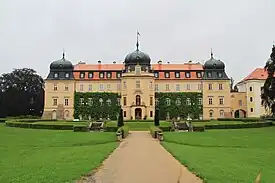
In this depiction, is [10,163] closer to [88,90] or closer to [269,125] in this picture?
[269,125]

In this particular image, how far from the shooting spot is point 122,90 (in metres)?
60.7

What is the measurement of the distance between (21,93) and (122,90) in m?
21.2

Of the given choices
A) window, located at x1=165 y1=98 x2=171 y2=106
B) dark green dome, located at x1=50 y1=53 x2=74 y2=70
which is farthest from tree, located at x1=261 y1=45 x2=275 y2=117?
dark green dome, located at x1=50 y1=53 x2=74 y2=70

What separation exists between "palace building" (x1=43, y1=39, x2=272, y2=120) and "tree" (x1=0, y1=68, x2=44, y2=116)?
23.7 ft

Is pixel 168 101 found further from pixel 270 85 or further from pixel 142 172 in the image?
pixel 142 172

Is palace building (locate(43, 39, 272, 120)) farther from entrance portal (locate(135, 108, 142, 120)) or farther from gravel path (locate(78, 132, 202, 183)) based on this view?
gravel path (locate(78, 132, 202, 183))

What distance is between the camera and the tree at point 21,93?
65312 mm

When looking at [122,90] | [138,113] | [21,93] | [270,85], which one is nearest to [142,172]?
[270,85]

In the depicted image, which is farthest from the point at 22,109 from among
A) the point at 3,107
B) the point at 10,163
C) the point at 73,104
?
the point at 10,163

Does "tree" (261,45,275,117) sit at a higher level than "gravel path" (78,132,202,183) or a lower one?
higher

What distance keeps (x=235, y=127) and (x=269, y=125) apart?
21.0 ft

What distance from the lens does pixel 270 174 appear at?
10.7 meters

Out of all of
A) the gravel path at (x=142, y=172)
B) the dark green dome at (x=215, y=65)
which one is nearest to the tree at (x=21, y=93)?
the dark green dome at (x=215, y=65)

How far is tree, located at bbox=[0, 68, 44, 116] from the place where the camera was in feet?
214
